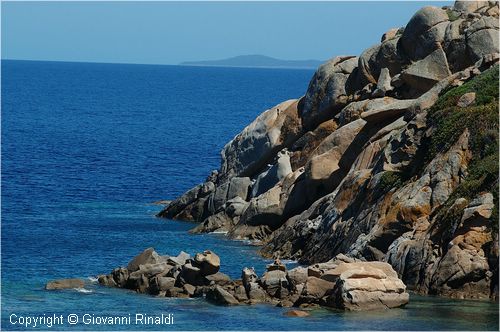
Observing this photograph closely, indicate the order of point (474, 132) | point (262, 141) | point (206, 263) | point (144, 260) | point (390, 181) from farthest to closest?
point (262, 141) < point (390, 181) < point (474, 132) < point (144, 260) < point (206, 263)

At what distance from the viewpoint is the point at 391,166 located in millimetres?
61906

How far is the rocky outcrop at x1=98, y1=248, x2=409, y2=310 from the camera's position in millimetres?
49844

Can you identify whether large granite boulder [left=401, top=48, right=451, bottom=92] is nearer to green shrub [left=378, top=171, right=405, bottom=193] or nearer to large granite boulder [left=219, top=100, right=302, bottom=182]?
large granite boulder [left=219, top=100, right=302, bottom=182]

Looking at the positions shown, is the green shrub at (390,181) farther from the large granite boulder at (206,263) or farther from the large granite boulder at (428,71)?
the large granite boulder at (428,71)

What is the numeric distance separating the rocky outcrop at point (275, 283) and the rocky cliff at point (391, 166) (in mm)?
3697

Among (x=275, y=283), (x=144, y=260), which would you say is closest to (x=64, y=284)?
(x=144, y=260)

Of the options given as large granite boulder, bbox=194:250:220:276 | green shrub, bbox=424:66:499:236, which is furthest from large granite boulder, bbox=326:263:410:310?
large granite boulder, bbox=194:250:220:276

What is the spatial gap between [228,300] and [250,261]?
1249cm

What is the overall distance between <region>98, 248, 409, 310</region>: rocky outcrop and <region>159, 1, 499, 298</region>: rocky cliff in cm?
370

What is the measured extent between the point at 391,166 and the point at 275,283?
12.3 meters

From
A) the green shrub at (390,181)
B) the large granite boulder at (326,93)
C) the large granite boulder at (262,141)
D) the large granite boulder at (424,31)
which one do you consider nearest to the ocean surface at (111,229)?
the large granite boulder at (262,141)

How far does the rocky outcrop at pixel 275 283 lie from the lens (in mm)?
49844

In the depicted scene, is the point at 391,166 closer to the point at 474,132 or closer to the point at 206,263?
the point at 474,132

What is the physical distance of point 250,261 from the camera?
63.8 m
